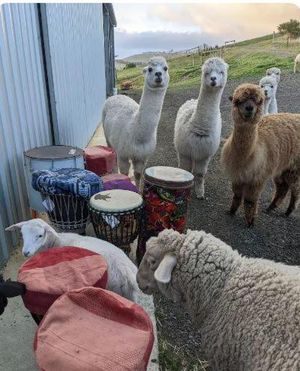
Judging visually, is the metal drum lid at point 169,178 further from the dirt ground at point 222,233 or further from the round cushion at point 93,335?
the round cushion at point 93,335

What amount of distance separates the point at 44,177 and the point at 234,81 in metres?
16.8

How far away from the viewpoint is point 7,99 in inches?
140

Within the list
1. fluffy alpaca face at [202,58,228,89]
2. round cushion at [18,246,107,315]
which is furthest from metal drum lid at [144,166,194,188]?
fluffy alpaca face at [202,58,228,89]

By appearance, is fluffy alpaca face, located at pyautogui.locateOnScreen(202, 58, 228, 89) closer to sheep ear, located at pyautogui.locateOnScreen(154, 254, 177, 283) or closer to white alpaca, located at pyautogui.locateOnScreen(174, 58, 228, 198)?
white alpaca, located at pyautogui.locateOnScreen(174, 58, 228, 198)

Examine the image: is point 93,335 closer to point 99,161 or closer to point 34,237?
point 34,237

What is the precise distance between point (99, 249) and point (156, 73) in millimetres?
3036

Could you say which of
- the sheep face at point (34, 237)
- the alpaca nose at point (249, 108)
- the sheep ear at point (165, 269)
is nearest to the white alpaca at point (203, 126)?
the alpaca nose at point (249, 108)

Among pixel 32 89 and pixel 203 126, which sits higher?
pixel 32 89

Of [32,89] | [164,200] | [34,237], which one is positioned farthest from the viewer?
[32,89]

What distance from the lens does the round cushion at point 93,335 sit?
1690mm

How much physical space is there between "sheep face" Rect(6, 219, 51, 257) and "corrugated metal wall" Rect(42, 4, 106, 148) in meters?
2.37

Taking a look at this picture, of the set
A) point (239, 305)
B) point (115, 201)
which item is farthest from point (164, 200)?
point (239, 305)

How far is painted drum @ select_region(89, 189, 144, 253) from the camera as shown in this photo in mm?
3178

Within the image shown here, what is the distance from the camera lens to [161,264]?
7.49ft
